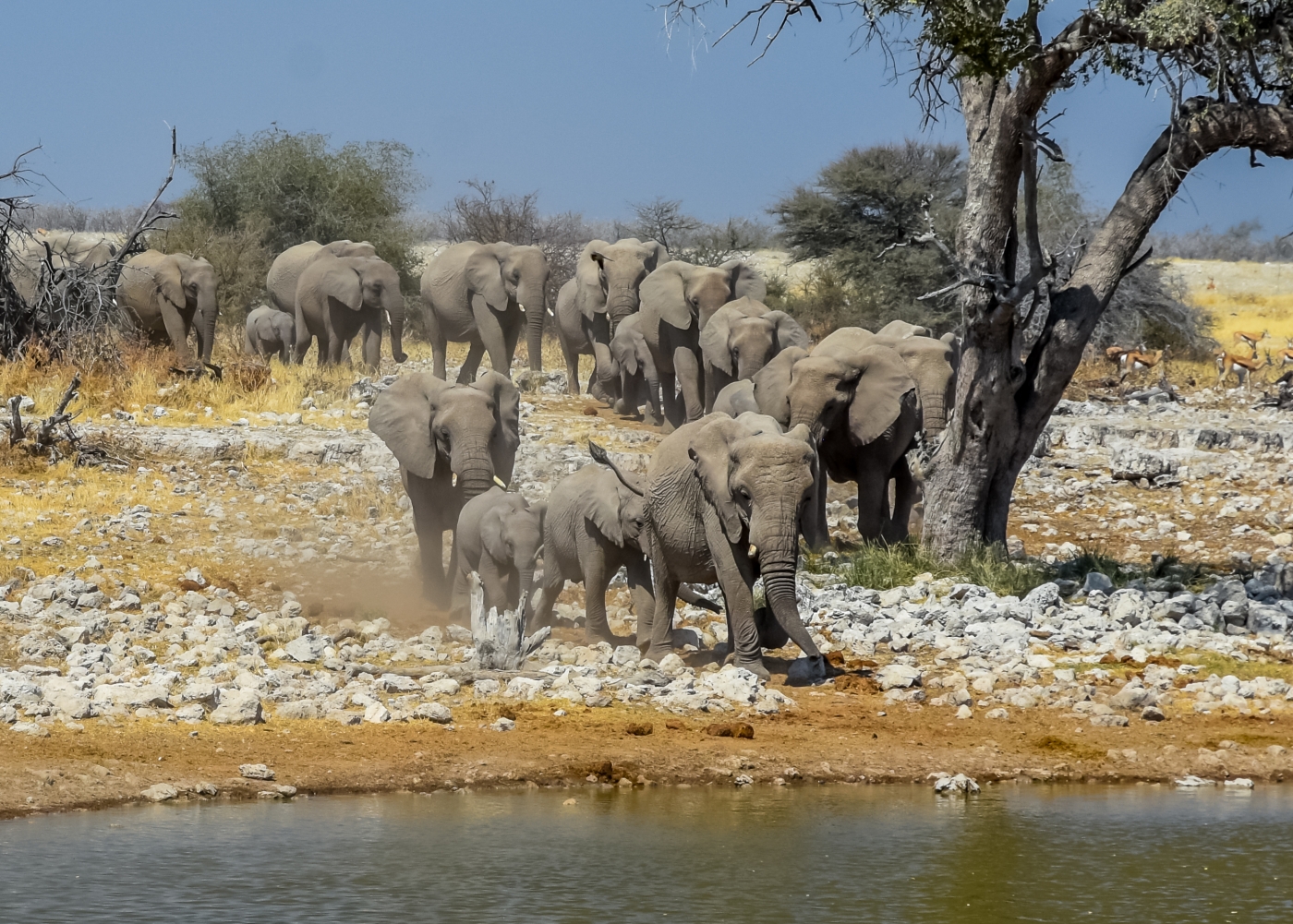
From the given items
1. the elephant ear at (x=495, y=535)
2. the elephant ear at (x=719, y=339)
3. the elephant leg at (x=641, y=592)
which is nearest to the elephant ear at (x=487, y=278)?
the elephant ear at (x=719, y=339)

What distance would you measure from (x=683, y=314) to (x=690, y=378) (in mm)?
851

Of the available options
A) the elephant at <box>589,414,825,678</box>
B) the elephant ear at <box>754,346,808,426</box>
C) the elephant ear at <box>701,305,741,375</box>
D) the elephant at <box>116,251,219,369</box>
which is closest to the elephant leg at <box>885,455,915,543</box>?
the elephant ear at <box>754,346,808,426</box>

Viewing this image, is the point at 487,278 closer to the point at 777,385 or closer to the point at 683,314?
the point at 683,314

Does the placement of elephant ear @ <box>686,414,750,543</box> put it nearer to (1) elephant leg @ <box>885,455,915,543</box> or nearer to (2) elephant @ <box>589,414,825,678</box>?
(2) elephant @ <box>589,414,825,678</box>

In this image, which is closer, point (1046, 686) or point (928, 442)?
point (1046, 686)

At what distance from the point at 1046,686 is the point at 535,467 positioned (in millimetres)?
8519

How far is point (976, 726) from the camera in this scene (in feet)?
32.4

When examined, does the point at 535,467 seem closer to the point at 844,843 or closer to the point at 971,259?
the point at 971,259

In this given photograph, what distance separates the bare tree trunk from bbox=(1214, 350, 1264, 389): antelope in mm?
16863

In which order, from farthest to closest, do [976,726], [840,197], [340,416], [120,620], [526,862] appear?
1. [840,197]
2. [340,416]
3. [120,620]
4. [976,726]
5. [526,862]

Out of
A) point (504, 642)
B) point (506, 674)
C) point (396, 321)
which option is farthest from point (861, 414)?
point (396, 321)

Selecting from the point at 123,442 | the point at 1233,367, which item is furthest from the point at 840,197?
the point at 123,442

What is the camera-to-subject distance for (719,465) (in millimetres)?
10234

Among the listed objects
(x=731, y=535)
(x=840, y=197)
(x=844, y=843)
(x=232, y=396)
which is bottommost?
(x=844, y=843)
